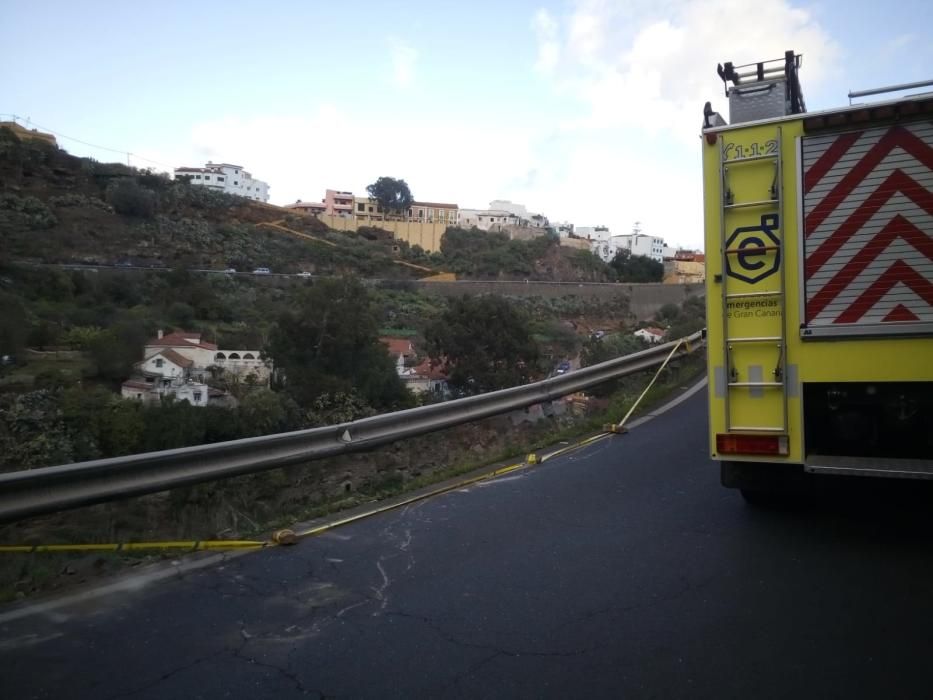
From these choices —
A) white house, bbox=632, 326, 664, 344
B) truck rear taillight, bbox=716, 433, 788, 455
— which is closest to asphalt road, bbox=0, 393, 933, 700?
truck rear taillight, bbox=716, 433, 788, 455

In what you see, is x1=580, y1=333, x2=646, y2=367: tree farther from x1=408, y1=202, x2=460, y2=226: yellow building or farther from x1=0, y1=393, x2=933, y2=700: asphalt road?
x1=408, y1=202, x2=460, y2=226: yellow building

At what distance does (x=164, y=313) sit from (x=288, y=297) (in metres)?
2.63

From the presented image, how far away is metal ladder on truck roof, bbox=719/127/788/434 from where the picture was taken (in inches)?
232

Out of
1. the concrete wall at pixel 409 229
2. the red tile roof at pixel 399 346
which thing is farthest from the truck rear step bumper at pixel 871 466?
the concrete wall at pixel 409 229

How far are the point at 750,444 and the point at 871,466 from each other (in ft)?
2.69

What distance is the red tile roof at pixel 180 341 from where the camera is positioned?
1037 centimetres

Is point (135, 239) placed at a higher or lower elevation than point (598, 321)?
higher

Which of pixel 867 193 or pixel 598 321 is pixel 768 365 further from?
pixel 598 321

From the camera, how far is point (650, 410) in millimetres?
12219

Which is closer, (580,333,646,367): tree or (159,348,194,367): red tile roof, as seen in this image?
(159,348,194,367): red tile roof

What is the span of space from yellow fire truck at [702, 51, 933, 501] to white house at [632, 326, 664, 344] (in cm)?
1145

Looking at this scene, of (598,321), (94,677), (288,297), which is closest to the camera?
(94,677)

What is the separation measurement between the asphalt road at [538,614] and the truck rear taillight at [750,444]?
0.67m

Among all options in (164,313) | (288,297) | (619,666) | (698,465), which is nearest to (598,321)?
(288,297)
